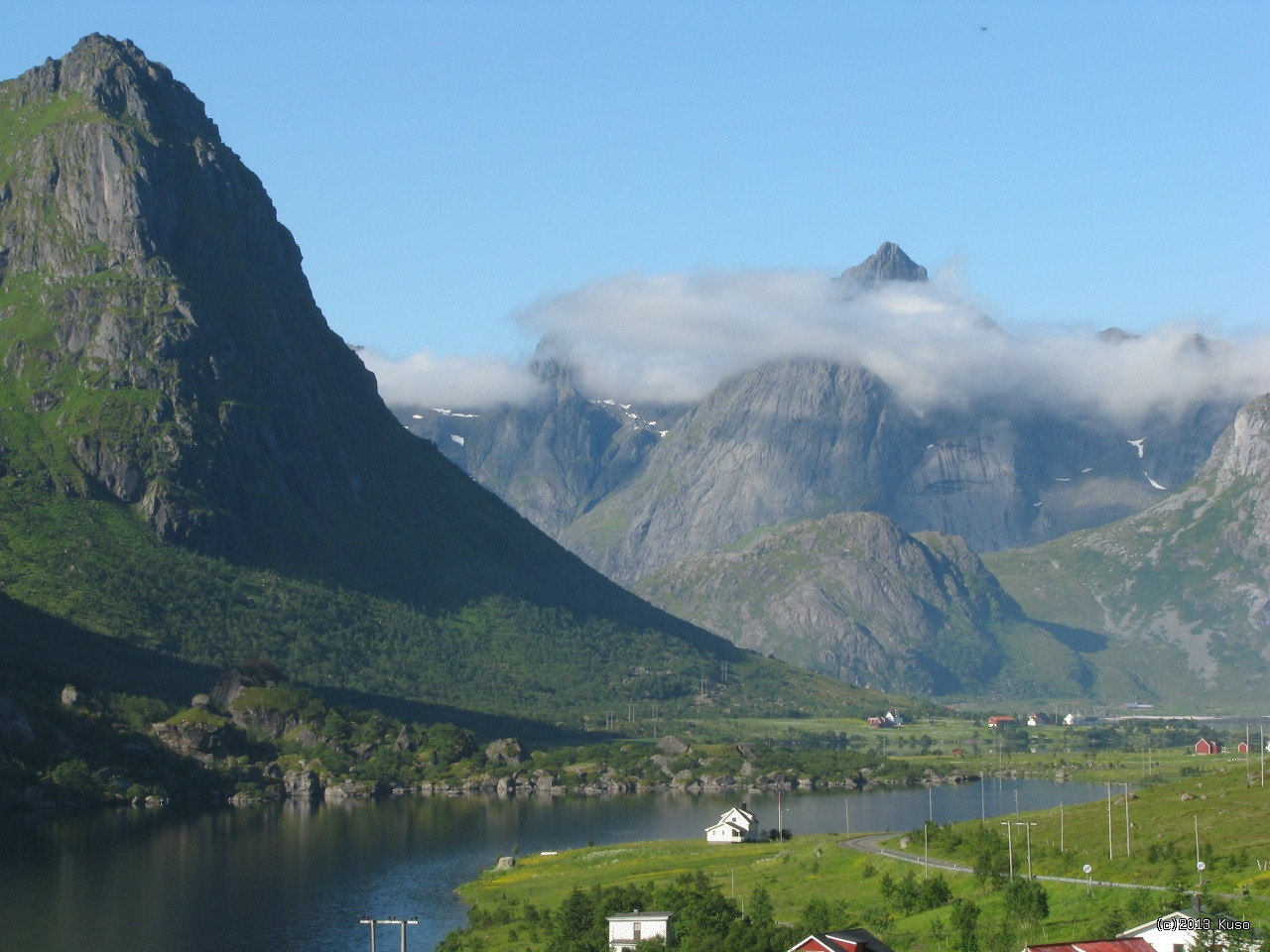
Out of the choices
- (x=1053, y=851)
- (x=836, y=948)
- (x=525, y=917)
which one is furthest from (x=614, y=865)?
(x=836, y=948)

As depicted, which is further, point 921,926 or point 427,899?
point 427,899

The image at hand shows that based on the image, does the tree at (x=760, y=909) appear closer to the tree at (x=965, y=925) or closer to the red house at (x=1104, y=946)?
the tree at (x=965, y=925)

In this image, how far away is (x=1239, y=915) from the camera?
99.1 m

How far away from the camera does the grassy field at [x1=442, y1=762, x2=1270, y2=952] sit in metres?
108

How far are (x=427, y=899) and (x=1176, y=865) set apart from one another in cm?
6979

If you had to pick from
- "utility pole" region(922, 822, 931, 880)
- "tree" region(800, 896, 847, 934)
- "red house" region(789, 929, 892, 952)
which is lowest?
"tree" region(800, 896, 847, 934)

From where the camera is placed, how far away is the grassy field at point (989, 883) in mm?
107500

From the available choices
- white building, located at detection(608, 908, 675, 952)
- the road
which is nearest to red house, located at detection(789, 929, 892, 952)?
white building, located at detection(608, 908, 675, 952)

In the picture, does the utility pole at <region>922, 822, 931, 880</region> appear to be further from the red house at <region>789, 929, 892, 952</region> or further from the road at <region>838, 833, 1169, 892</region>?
the red house at <region>789, 929, 892, 952</region>

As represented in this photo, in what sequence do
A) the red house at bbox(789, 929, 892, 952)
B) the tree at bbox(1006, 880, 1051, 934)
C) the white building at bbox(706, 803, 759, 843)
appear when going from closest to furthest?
the red house at bbox(789, 929, 892, 952) < the tree at bbox(1006, 880, 1051, 934) < the white building at bbox(706, 803, 759, 843)

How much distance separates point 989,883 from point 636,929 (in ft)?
88.8

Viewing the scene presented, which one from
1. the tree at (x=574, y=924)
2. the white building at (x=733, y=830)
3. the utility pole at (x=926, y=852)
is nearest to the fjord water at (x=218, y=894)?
the tree at (x=574, y=924)

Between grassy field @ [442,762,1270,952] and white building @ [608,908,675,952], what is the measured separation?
9612mm

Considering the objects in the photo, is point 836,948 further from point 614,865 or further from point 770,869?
point 614,865
